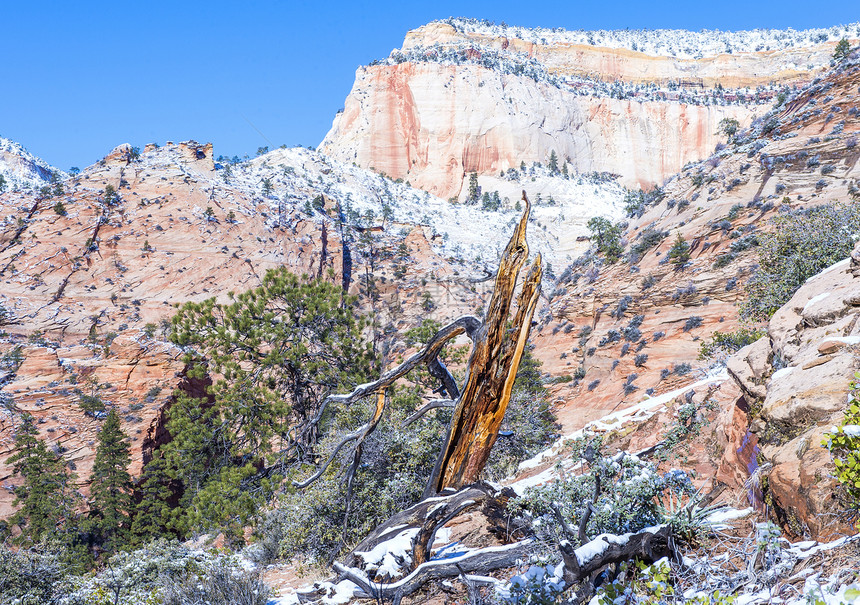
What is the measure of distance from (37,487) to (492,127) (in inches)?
3349

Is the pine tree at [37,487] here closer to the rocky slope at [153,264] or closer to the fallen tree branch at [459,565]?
the rocky slope at [153,264]

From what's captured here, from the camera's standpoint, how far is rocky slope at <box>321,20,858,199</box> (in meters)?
95.2

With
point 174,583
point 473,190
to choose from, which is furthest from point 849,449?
point 473,190

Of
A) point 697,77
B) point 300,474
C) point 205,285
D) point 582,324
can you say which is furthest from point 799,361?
point 697,77

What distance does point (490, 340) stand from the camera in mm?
5734

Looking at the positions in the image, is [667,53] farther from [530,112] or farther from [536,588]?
[536,588]

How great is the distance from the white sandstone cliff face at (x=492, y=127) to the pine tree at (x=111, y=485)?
7150 centimetres

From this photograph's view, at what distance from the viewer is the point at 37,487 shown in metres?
24.4

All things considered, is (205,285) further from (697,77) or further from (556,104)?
(697,77)

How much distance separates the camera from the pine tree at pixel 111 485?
24234 millimetres

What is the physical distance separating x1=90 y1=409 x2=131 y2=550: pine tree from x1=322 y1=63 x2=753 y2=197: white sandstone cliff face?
71.5 m

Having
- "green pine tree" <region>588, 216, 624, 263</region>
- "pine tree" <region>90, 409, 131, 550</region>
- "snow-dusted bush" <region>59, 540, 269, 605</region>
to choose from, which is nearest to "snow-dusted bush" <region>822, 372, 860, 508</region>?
"snow-dusted bush" <region>59, 540, 269, 605</region>

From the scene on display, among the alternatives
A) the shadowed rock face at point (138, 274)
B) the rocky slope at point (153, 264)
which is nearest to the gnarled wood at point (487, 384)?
the rocky slope at point (153, 264)

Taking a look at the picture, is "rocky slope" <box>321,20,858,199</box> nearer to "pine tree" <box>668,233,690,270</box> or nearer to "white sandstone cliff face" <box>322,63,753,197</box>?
"white sandstone cliff face" <box>322,63,753,197</box>
